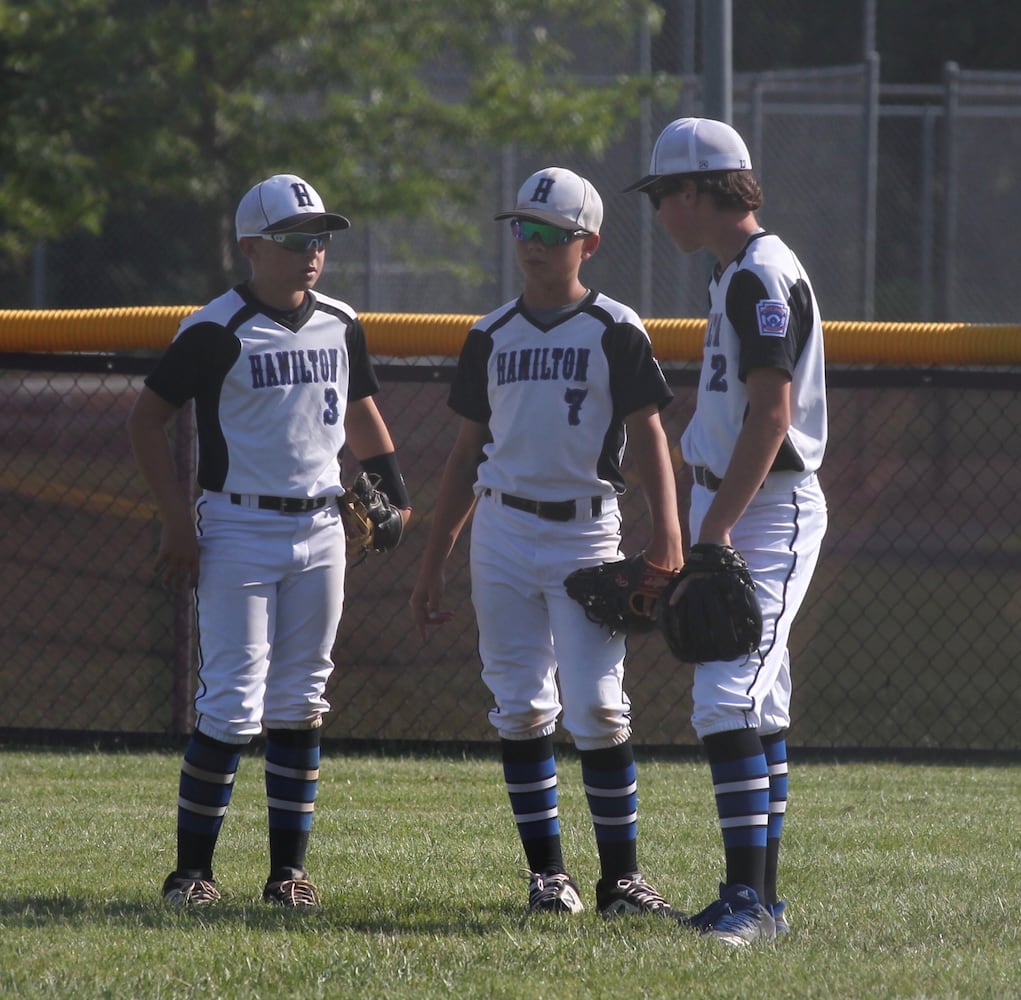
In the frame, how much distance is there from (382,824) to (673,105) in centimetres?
955

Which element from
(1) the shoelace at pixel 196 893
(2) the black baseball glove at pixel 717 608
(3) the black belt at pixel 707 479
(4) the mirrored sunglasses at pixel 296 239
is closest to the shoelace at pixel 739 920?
(2) the black baseball glove at pixel 717 608

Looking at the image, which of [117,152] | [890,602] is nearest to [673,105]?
[117,152]

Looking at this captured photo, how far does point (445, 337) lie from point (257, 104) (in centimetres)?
693

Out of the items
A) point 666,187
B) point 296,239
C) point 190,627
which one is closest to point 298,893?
point 296,239

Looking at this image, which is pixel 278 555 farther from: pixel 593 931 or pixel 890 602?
pixel 890 602

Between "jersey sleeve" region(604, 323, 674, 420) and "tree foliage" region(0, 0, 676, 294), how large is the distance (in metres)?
9.19

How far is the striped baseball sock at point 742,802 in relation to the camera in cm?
364

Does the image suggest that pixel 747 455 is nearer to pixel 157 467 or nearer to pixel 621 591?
pixel 621 591

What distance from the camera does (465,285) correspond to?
549 inches

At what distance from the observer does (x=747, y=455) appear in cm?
356

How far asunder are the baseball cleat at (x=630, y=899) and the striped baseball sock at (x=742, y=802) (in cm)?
27

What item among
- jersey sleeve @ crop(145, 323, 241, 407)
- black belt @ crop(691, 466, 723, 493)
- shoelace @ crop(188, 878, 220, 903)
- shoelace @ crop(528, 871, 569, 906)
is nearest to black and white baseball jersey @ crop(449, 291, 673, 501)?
black belt @ crop(691, 466, 723, 493)

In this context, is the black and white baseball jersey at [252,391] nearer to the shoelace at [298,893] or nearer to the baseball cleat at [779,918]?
the shoelace at [298,893]

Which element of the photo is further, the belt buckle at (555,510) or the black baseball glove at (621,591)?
the belt buckle at (555,510)
